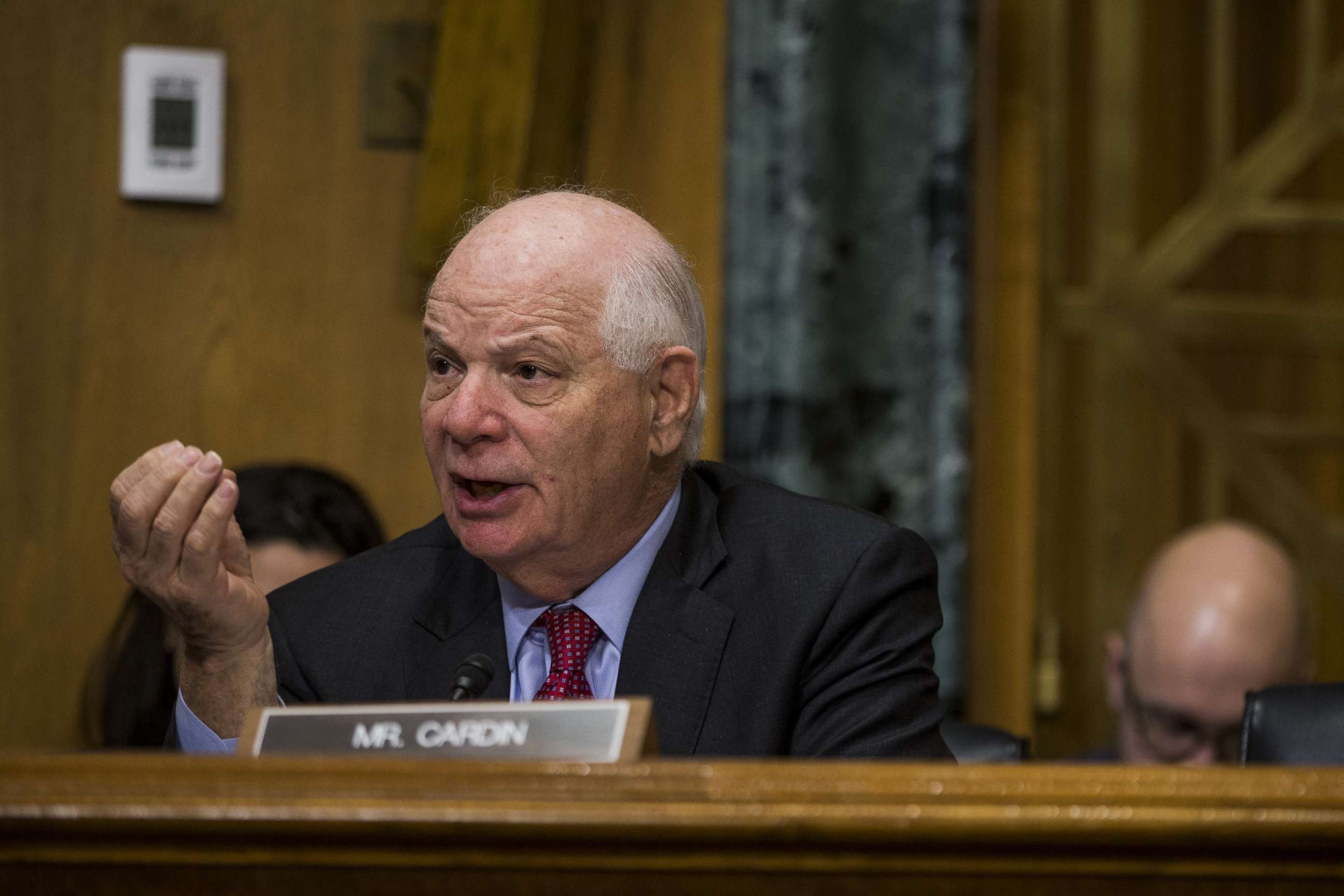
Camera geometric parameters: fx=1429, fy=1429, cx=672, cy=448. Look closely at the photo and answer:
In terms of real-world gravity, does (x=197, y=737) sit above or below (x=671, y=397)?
below

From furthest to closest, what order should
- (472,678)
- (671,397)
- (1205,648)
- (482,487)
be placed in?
1. (1205,648)
2. (671,397)
3. (482,487)
4. (472,678)

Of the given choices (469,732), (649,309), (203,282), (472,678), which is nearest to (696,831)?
(469,732)

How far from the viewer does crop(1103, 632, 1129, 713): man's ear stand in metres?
2.48

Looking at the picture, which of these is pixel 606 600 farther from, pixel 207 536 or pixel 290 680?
pixel 207 536

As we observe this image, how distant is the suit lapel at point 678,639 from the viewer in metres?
1.42

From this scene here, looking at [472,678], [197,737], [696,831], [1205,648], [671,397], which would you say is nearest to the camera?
[696,831]

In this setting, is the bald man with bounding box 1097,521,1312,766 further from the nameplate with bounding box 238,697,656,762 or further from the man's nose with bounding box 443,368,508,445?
the nameplate with bounding box 238,697,656,762

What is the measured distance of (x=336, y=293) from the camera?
2654mm

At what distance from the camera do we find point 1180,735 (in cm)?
233

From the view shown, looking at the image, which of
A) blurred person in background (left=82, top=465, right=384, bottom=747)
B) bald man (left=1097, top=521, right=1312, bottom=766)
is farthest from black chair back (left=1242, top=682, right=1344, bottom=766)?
blurred person in background (left=82, top=465, right=384, bottom=747)

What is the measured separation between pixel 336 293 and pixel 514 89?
20.0 inches

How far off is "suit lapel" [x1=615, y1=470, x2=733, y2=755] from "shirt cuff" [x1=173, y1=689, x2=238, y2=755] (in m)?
0.38

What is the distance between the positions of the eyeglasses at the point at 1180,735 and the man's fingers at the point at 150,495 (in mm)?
1692

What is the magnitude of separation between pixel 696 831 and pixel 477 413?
760 mm
